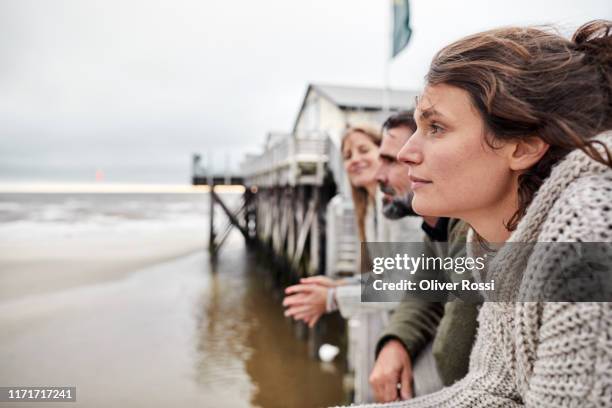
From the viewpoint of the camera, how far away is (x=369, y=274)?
6.28ft

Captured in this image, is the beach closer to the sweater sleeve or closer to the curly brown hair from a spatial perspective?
the sweater sleeve

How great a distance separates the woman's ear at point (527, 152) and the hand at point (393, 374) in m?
1.00

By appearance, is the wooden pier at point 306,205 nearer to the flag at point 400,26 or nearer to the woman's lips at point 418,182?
the flag at point 400,26

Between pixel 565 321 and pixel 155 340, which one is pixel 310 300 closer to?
pixel 565 321

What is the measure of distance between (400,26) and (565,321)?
26.8 feet

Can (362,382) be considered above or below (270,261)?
above

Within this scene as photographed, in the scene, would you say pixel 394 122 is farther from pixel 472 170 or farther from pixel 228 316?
pixel 228 316

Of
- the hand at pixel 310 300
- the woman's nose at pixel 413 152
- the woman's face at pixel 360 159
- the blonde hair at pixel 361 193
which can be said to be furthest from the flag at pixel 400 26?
the woman's nose at pixel 413 152

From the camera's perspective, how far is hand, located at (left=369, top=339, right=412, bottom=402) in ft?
5.04

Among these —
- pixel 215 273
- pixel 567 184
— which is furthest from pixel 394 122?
pixel 215 273

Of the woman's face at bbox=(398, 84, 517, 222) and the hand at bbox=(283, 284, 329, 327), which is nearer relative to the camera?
the woman's face at bbox=(398, 84, 517, 222)

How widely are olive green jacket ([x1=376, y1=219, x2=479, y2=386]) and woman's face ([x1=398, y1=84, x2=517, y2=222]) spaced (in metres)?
0.48

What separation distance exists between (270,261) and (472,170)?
13.4 meters

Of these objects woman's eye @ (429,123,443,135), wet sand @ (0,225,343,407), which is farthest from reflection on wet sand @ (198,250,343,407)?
woman's eye @ (429,123,443,135)
